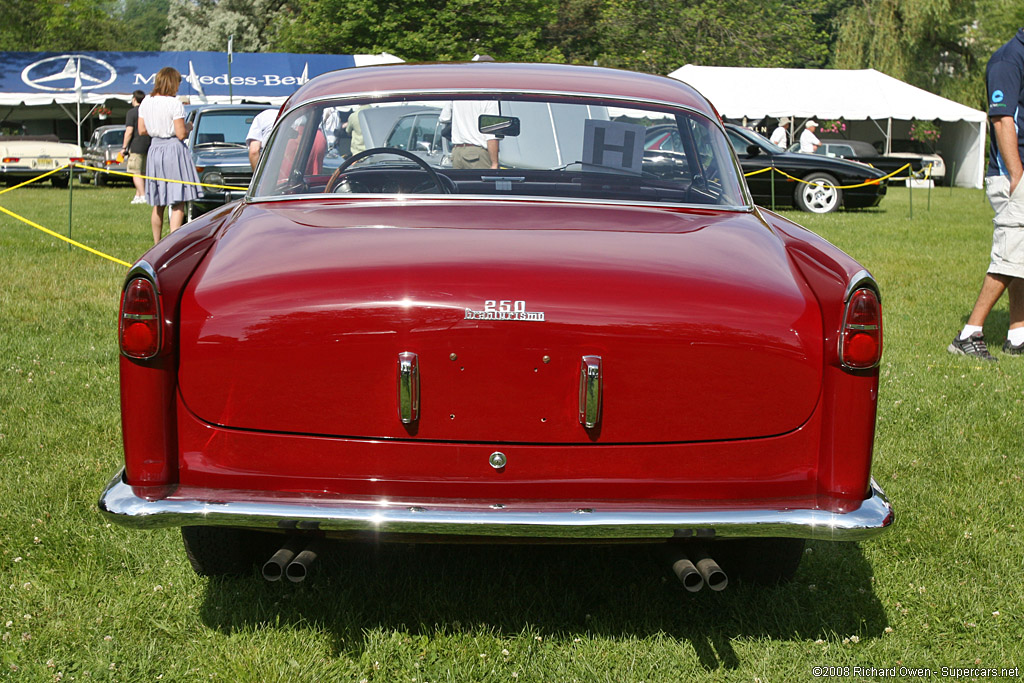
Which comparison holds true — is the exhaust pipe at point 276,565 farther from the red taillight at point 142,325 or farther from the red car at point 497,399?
the red taillight at point 142,325

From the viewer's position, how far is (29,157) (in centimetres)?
2302

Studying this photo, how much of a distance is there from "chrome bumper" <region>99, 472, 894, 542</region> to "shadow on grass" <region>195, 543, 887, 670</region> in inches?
17.0

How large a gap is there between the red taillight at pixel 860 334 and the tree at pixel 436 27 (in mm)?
32419

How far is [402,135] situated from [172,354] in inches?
75.5

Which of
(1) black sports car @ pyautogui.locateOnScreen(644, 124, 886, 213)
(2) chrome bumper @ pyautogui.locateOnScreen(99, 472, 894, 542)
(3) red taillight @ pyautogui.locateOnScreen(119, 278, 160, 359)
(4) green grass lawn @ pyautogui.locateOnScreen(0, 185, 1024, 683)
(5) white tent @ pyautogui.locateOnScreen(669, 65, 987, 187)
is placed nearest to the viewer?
(2) chrome bumper @ pyautogui.locateOnScreen(99, 472, 894, 542)

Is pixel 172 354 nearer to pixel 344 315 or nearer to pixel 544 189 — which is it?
pixel 344 315

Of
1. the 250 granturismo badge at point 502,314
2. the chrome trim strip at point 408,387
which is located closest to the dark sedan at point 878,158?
the 250 granturismo badge at point 502,314

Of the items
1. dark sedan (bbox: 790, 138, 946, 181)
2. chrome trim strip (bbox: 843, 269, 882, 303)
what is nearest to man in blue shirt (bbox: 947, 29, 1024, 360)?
chrome trim strip (bbox: 843, 269, 882, 303)

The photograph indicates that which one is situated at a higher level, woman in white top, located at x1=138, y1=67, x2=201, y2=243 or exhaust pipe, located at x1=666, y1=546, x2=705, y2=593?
woman in white top, located at x1=138, y1=67, x2=201, y2=243

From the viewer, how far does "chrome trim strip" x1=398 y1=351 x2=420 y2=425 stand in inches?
106

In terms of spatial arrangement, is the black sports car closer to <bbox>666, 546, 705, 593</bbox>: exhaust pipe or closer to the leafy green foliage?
<bbox>666, 546, 705, 593</bbox>: exhaust pipe

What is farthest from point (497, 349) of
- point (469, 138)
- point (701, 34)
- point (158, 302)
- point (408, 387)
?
point (701, 34)

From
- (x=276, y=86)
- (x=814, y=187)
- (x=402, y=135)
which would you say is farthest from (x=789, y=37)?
(x=402, y=135)

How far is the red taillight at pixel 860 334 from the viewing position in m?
2.79
